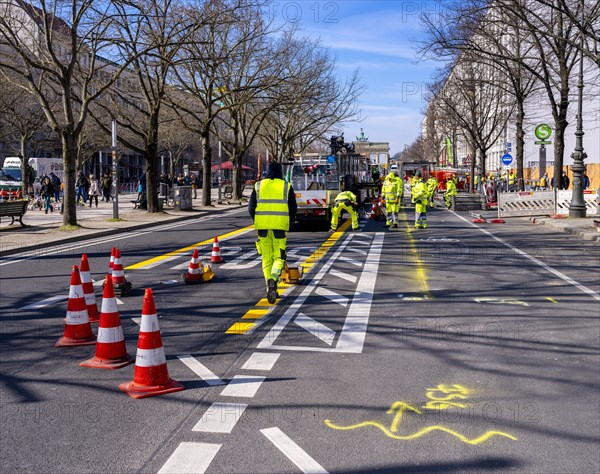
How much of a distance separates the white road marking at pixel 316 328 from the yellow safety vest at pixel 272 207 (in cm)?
161

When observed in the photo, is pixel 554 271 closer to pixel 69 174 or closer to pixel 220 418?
pixel 220 418

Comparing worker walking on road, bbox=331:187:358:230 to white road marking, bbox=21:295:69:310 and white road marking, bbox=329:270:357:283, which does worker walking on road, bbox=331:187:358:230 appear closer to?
white road marking, bbox=329:270:357:283

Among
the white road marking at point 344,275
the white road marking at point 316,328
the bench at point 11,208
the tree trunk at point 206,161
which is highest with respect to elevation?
the tree trunk at point 206,161

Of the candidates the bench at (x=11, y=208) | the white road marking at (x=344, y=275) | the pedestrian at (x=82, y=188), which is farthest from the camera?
the pedestrian at (x=82, y=188)

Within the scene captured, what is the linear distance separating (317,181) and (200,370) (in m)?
18.4

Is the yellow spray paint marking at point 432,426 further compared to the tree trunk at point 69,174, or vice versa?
the tree trunk at point 69,174

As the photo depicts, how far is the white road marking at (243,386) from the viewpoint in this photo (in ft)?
18.6

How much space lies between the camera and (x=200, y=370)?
6344mm

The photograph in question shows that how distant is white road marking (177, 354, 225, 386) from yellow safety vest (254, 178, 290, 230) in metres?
3.42

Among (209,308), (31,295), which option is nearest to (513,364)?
(209,308)

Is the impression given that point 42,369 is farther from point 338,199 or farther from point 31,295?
point 338,199

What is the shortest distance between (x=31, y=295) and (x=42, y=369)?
4519mm

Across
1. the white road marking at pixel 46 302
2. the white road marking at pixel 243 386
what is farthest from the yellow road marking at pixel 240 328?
the white road marking at pixel 46 302

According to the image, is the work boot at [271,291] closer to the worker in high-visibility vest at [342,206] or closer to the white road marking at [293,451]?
the white road marking at [293,451]
